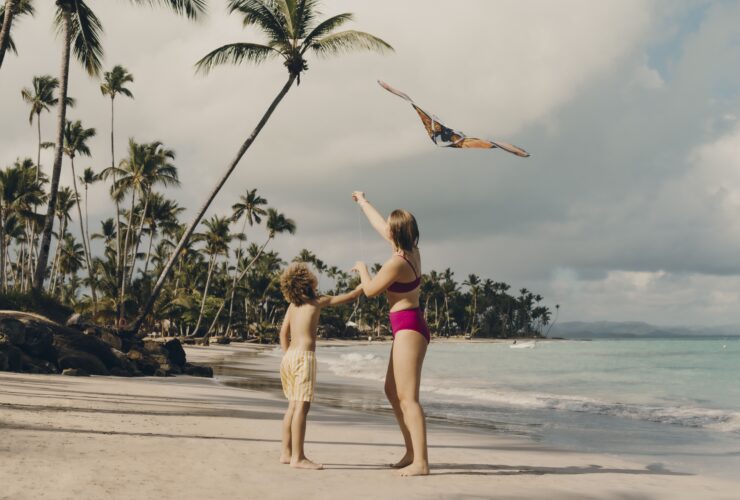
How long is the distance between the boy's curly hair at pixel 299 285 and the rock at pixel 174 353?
52.7ft

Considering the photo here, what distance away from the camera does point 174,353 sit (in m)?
20.6

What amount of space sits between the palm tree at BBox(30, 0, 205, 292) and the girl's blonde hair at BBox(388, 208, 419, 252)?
16943 mm

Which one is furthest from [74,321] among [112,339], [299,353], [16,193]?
[16,193]

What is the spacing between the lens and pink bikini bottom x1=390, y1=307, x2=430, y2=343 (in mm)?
5023

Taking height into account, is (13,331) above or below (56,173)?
below

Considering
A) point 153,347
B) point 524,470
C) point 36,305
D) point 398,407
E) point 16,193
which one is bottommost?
point 524,470

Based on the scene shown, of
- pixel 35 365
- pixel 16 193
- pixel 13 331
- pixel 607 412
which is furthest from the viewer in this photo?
pixel 16 193

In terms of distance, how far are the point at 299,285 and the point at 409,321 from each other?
940 millimetres

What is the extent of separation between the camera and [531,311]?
6437 inches

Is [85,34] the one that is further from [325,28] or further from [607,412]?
[607,412]

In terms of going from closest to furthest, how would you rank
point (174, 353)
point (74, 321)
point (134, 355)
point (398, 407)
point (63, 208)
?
point (398, 407), point (134, 355), point (74, 321), point (174, 353), point (63, 208)

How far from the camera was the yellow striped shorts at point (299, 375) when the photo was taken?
16.9 ft

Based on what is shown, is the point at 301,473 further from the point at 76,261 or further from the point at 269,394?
the point at 76,261

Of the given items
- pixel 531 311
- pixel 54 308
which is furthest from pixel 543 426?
pixel 531 311
